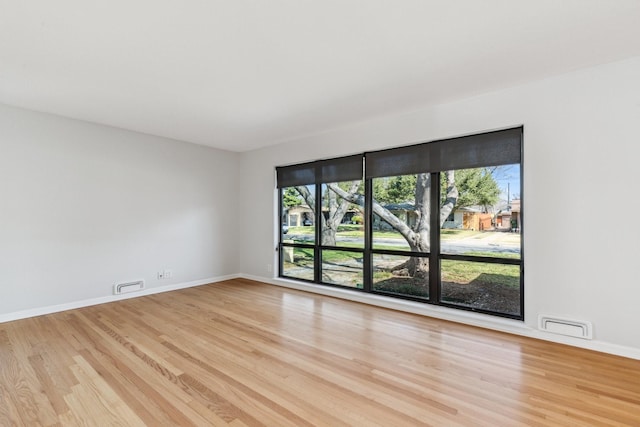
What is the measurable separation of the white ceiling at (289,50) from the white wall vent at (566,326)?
93.4 inches

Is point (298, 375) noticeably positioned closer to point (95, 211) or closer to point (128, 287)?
point (128, 287)

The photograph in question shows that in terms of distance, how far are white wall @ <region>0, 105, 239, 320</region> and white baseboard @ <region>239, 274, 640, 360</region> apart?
2291 millimetres

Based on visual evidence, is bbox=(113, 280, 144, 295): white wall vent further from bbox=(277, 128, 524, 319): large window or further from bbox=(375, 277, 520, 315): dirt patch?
bbox=(375, 277, 520, 315): dirt patch

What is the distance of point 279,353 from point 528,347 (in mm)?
2325

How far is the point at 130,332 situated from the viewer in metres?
3.17

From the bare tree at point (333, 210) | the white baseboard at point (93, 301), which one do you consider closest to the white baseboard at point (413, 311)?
the white baseboard at point (93, 301)

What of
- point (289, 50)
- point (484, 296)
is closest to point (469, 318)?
point (484, 296)

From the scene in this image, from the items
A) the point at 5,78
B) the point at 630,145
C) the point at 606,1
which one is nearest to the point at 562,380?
the point at 630,145

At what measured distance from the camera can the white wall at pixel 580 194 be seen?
2.61m

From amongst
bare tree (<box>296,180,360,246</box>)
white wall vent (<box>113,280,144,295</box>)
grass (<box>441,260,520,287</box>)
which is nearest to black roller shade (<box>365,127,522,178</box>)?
bare tree (<box>296,180,360,246</box>)

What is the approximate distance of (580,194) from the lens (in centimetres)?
281

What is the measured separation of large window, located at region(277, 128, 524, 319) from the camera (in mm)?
3316

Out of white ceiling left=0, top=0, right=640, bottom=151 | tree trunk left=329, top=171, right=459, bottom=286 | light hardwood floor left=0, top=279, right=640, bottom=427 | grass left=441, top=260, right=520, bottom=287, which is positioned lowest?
light hardwood floor left=0, top=279, right=640, bottom=427

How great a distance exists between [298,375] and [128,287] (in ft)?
11.5
